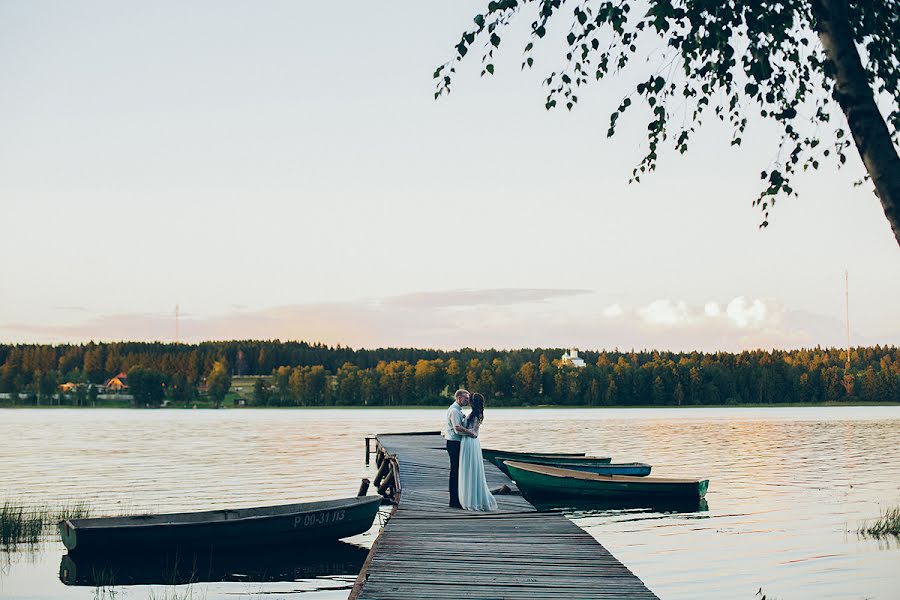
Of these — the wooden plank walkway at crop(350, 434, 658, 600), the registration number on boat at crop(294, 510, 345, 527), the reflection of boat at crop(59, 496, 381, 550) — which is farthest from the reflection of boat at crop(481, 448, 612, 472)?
the wooden plank walkway at crop(350, 434, 658, 600)

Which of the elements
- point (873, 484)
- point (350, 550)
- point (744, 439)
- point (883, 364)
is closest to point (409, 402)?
point (883, 364)

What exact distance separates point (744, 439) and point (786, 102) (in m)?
65.1

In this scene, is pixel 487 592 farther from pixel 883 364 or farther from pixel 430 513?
pixel 883 364

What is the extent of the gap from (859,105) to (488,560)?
741 cm

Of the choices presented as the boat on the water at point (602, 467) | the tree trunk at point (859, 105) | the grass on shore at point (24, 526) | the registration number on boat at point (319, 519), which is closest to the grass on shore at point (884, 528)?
the boat on the water at point (602, 467)

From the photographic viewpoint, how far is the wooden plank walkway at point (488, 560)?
38.0 ft

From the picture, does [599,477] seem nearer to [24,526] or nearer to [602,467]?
[602,467]

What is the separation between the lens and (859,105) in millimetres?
10109

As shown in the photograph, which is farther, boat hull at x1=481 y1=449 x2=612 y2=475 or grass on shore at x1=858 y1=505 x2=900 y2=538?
boat hull at x1=481 y1=449 x2=612 y2=475

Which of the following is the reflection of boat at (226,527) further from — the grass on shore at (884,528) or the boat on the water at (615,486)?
the grass on shore at (884,528)

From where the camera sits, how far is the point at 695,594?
57.9 feet

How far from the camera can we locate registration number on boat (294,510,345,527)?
19.9 metres

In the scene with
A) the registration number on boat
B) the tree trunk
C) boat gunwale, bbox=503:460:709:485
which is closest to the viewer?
the tree trunk

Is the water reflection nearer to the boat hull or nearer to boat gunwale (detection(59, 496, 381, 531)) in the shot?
the boat hull
